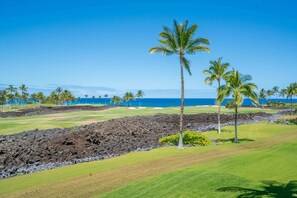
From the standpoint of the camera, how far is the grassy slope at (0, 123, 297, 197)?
17547mm

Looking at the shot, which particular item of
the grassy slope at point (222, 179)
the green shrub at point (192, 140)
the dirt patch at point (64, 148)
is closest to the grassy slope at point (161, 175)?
the grassy slope at point (222, 179)

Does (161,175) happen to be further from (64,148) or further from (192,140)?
(64,148)

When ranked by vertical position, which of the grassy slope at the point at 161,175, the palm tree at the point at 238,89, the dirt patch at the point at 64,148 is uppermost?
the palm tree at the point at 238,89

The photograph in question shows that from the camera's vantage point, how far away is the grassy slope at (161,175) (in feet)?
57.6

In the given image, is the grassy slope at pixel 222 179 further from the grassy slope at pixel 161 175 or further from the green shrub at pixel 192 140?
the green shrub at pixel 192 140

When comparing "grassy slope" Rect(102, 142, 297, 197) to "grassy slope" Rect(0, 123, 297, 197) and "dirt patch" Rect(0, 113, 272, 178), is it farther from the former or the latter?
"dirt patch" Rect(0, 113, 272, 178)

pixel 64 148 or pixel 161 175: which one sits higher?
pixel 161 175

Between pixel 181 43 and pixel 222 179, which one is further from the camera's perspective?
pixel 181 43

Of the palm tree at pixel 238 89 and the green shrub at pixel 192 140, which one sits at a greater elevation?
the palm tree at pixel 238 89

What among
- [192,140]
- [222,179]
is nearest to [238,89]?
[192,140]

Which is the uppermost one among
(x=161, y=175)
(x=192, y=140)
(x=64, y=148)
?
(x=192, y=140)

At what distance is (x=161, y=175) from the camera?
20578 millimetres

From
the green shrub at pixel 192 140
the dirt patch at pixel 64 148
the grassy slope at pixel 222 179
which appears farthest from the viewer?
the green shrub at pixel 192 140

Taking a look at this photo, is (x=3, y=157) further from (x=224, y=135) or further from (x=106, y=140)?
(x=224, y=135)
